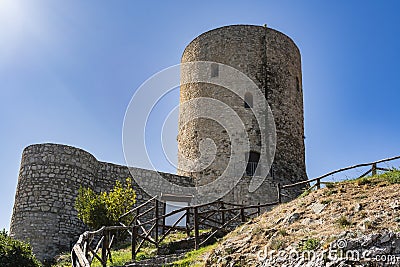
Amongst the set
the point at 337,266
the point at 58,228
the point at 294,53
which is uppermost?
the point at 294,53

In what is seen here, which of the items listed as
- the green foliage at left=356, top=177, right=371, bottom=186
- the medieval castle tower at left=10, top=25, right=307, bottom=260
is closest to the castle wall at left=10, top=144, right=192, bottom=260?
the medieval castle tower at left=10, top=25, right=307, bottom=260

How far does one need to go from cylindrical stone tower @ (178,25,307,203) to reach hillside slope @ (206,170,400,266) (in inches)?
363

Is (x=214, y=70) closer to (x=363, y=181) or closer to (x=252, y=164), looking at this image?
(x=252, y=164)

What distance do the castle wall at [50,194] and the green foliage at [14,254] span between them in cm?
416

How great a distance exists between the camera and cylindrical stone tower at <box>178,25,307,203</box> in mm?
22969

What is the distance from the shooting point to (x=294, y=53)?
26.2 m

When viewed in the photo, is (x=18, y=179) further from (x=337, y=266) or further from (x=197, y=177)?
(x=337, y=266)

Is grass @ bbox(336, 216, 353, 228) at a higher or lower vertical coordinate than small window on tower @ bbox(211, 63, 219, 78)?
lower

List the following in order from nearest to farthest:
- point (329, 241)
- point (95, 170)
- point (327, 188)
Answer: point (329, 241)
point (327, 188)
point (95, 170)

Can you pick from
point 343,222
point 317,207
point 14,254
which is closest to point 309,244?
point 343,222

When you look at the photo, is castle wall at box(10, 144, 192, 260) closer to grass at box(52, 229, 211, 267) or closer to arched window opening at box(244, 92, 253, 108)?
grass at box(52, 229, 211, 267)

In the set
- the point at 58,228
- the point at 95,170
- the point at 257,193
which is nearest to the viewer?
the point at 58,228

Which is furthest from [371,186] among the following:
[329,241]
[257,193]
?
[257,193]

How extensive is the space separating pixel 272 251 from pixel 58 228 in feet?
33.9
